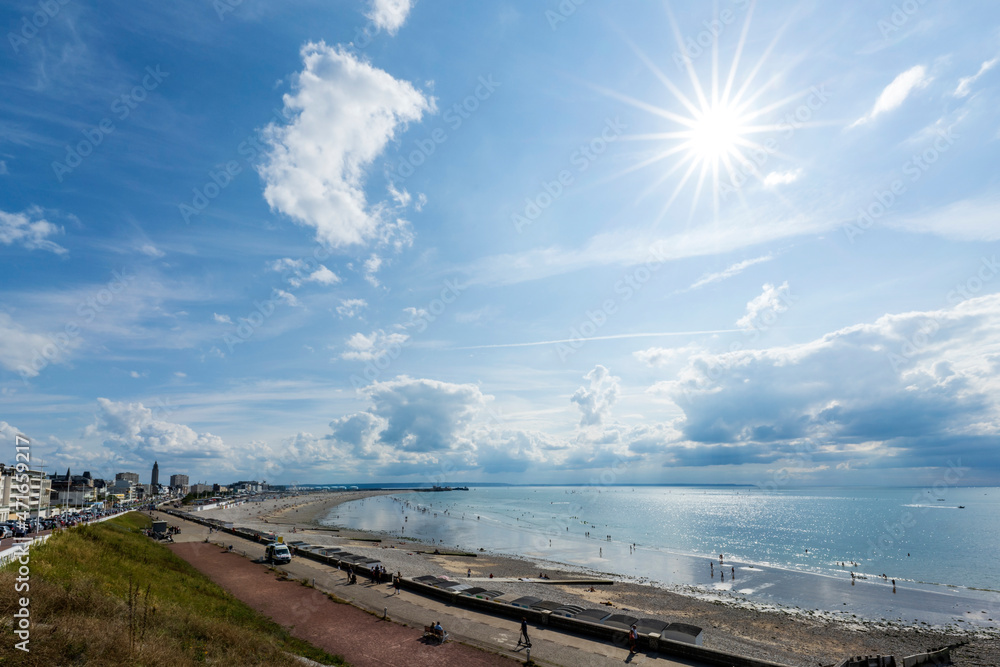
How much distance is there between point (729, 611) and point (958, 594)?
93.9 feet

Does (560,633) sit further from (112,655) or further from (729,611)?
(729,611)

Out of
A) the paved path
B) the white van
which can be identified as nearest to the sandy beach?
the paved path

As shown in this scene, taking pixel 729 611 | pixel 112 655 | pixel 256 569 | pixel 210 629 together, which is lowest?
pixel 729 611

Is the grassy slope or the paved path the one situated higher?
the grassy slope

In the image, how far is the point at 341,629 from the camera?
22.0 m

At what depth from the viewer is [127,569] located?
2364 centimetres

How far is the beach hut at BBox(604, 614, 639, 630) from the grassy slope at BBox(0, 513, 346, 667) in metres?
12.1

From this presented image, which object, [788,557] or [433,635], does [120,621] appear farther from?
[788,557]

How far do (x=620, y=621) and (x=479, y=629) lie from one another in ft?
22.0

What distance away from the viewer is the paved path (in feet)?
62.7

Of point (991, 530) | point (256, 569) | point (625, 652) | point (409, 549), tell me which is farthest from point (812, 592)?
point (991, 530)

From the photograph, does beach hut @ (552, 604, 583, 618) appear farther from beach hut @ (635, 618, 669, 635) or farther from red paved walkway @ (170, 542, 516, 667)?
red paved walkway @ (170, 542, 516, 667)

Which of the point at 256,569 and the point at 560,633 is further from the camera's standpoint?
the point at 256,569

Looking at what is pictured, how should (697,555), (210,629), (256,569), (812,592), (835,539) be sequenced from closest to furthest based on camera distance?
1. (210,629)
2. (256,569)
3. (812,592)
4. (697,555)
5. (835,539)
